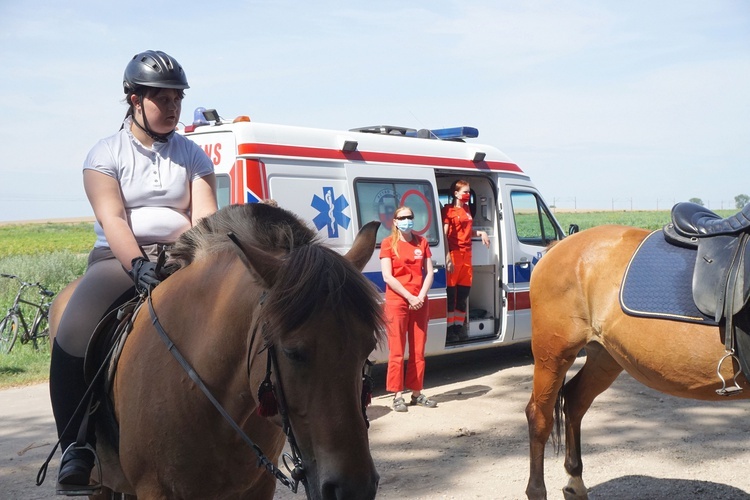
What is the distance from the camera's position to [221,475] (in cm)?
255

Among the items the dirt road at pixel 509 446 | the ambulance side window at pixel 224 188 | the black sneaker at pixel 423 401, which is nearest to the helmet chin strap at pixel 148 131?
the dirt road at pixel 509 446

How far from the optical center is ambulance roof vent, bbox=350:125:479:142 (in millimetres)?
9391

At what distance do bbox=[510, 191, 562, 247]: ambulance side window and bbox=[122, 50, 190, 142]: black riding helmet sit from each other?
747cm

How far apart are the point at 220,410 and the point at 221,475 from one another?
0.86 feet

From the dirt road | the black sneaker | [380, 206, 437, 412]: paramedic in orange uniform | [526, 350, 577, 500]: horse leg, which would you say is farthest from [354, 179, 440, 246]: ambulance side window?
[526, 350, 577, 500]: horse leg

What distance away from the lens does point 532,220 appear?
34.2 feet

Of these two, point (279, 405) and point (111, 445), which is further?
point (111, 445)

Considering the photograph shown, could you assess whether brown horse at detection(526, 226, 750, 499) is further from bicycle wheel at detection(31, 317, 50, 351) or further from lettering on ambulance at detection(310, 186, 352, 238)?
bicycle wheel at detection(31, 317, 50, 351)

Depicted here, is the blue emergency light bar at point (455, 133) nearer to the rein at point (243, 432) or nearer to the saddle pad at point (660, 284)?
the saddle pad at point (660, 284)

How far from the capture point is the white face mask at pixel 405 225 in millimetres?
8062

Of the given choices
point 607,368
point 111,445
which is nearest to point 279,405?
point 111,445

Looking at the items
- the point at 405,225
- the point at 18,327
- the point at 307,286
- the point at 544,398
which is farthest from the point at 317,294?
the point at 18,327

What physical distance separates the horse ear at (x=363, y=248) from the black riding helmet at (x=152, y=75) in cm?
119

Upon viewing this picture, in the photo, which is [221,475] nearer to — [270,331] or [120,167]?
[270,331]
